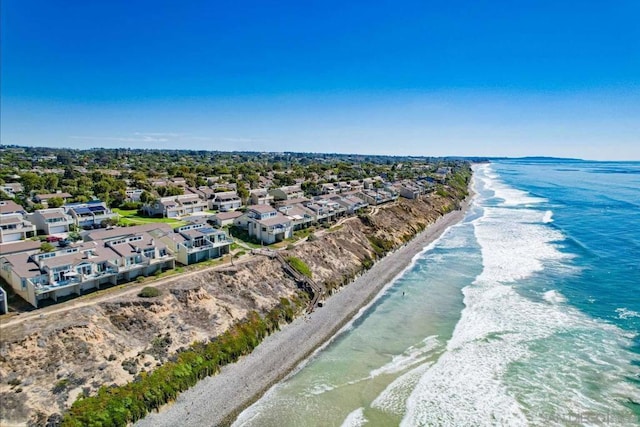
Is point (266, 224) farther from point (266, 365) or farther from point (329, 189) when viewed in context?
point (329, 189)

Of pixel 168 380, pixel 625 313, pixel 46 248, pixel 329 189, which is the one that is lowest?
pixel 168 380

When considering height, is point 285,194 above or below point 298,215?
above

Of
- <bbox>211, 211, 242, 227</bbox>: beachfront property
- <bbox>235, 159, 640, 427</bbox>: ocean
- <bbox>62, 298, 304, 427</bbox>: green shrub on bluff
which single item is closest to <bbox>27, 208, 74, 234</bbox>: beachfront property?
<bbox>211, 211, 242, 227</bbox>: beachfront property

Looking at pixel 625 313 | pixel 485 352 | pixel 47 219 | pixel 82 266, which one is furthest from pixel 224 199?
pixel 625 313

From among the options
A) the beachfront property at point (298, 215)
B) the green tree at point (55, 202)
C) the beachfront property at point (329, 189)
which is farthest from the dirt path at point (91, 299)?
the beachfront property at point (329, 189)

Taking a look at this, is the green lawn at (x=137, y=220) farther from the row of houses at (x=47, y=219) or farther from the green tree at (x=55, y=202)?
the green tree at (x=55, y=202)

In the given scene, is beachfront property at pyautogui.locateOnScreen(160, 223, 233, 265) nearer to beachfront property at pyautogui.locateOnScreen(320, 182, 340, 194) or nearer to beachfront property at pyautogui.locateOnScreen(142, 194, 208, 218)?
beachfront property at pyautogui.locateOnScreen(142, 194, 208, 218)
